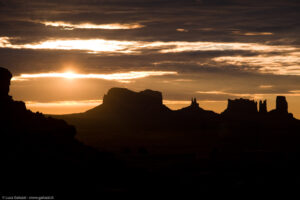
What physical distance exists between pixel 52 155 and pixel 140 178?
2061cm

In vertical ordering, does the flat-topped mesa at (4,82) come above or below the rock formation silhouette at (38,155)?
above

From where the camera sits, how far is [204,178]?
406ft

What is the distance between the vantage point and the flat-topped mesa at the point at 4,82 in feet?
343

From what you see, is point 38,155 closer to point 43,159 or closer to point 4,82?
point 43,159

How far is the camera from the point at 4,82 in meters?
105

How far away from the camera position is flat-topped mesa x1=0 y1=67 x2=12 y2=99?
104500 millimetres

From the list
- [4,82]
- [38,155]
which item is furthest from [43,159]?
[4,82]

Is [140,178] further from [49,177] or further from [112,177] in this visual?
[49,177]

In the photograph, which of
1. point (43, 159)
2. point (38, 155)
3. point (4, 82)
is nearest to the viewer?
point (43, 159)

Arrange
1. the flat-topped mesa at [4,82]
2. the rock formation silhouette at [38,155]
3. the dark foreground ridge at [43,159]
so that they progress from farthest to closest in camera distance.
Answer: the flat-topped mesa at [4,82]
the rock formation silhouette at [38,155]
the dark foreground ridge at [43,159]

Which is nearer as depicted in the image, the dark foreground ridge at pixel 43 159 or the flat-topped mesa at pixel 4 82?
the dark foreground ridge at pixel 43 159

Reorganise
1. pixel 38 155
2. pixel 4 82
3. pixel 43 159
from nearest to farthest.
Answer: pixel 43 159
pixel 38 155
pixel 4 82

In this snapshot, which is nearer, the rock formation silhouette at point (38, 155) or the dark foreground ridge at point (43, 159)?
the dark foreground ridge at point (43, 159)

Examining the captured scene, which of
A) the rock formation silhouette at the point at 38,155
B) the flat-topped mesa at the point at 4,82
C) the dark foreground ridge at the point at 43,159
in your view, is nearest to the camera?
the dark foreground ridge at the point at 43,159
